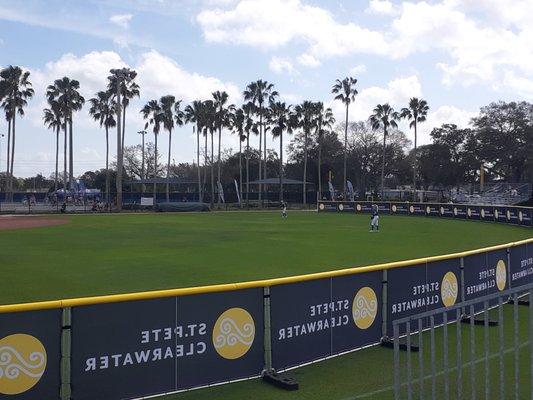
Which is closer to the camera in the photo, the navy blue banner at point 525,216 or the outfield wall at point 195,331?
the outfield wall at point 195,331

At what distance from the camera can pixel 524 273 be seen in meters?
13.2

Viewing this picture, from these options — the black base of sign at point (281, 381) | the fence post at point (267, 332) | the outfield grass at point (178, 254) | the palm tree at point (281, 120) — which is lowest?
the black base of sign at point (281, 381)

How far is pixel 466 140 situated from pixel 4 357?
94.4 m

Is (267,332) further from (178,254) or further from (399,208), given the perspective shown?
(399,208)

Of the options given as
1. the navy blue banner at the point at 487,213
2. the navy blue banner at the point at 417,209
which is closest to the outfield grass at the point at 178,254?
the navy blue banner at the point at 487,213

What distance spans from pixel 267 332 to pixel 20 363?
10.2 ft

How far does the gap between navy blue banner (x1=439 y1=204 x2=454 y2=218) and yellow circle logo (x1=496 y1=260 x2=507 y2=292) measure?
4175 cm

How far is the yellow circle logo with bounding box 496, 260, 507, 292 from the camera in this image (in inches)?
470

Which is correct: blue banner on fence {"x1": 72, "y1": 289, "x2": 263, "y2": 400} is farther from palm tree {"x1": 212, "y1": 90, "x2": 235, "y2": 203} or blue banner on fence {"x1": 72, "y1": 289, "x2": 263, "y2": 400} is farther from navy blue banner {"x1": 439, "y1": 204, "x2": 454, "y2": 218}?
palm tree {"x1": 212, "y1": 90, "x2": 235, "y2": 203}

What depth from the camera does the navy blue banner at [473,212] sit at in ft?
159

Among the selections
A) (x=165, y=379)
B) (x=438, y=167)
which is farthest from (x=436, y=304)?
(x=438, y=167)

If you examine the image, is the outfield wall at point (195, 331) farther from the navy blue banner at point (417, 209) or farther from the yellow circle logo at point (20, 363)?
the navy blue banner at point (417, 209)

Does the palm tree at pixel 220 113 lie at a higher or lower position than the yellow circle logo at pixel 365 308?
higher

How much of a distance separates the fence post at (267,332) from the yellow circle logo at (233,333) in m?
0.21
